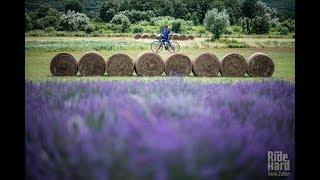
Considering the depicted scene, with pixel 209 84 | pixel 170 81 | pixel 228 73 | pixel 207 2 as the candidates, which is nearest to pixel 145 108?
pixel 170 81

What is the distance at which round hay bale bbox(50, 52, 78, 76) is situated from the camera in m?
4.65

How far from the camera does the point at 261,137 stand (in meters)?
4.54

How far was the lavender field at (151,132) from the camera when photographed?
4.45 meters

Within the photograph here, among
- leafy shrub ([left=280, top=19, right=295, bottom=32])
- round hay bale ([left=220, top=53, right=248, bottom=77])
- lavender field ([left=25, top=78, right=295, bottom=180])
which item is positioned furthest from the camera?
round hay bale ([left=220, top=53, right=248, bottom=77])

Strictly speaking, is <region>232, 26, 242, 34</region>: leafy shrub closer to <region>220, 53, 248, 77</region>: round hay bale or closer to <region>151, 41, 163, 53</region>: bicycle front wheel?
<region>220, 53, 248, 77</region>: round hay bale

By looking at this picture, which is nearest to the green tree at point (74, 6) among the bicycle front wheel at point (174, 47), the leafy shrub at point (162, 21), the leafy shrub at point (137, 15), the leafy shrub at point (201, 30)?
the leafy shrub at point (137, 15)

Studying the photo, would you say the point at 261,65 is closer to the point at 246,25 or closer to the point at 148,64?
the point at 246,25

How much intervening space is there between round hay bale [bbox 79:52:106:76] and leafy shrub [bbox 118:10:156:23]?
0.53m


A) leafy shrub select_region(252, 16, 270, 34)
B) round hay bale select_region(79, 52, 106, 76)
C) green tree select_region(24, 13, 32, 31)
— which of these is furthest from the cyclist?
green tree select_region(24, 13, 32, 31)

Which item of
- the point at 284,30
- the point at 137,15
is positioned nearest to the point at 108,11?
the point at 137,15

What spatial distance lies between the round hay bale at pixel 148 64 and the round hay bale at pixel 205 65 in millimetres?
372

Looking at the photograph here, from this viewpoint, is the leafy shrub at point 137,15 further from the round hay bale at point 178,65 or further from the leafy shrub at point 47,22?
the leafy shrub at point 47,22

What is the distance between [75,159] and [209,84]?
62.8 inches
